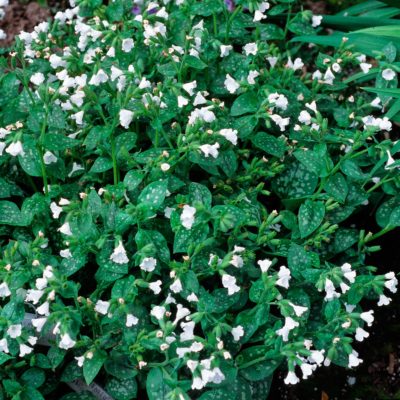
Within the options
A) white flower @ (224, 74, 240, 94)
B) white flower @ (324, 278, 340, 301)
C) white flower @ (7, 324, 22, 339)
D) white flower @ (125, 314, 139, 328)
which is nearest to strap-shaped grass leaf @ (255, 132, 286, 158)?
white flower @ (224, 74, 240, 94)

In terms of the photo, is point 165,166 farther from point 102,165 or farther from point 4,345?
point 4,345

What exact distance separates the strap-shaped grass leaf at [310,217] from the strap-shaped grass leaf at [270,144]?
0.21m

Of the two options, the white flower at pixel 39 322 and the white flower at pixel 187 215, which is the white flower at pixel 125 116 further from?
the white flower at pixel 39 322

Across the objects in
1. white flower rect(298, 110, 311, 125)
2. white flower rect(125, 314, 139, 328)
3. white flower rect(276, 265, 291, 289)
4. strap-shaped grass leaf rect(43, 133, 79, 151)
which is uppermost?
strap-shaped grass leaf rect(43, 133, 79, 151)

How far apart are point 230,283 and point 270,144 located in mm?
570

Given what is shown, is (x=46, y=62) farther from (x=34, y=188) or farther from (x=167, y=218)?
(x=167, y=218)

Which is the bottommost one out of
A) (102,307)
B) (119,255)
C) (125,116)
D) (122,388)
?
(122,388)

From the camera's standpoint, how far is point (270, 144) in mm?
2295

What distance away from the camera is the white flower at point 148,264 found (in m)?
1.89

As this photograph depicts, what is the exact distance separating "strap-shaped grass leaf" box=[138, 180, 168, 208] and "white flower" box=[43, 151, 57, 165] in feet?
1.20

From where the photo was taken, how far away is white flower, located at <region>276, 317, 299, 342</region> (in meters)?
1.88

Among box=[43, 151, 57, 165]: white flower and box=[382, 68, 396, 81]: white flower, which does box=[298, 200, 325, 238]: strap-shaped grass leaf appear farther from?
box=[43, 151, 57, 165]: white flower

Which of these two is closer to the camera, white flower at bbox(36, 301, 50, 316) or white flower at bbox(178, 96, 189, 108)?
white flower at bbox(36, 301, 50, 316)

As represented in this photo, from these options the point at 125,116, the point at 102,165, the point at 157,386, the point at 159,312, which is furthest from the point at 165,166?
the point at 157,386
